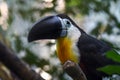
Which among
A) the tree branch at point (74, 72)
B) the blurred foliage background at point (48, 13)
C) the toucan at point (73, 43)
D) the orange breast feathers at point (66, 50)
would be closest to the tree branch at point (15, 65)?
the toucan at point (73, 43)

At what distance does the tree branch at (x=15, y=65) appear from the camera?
7.34ft

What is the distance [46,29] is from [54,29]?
0.30 ft

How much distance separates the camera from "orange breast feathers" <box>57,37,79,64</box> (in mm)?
2381

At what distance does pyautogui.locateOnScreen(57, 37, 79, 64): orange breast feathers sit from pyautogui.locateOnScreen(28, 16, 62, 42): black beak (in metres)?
0.06

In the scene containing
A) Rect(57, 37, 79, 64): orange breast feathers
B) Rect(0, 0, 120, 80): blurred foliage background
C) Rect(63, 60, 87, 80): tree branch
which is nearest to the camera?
Rect(63, 60, 87, 80): tree branch

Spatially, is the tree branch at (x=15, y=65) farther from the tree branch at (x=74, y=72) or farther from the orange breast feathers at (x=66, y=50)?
the tree branch at (x=74, y=72)

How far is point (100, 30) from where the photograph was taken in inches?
125

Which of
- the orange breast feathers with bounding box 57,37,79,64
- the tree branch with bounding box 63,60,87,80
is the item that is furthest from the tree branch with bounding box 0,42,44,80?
the tree branch with bounding box 63,60,87,80

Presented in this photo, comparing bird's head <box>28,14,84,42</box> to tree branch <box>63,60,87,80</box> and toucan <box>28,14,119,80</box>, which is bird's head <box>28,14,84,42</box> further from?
tree branch <box>63,60,87,80</box>

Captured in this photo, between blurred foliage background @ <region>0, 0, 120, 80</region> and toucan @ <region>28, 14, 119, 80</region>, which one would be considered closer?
toucan @ <region>28, 14, 119, 80</region>

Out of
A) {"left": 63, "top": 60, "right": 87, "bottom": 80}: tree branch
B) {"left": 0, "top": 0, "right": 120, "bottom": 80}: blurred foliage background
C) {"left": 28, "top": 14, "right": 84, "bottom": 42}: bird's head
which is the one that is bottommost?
{"left": 0, "top": 0, "right": 120, "bottom": 80}: blurred foliage background

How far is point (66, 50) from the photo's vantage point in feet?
8.02

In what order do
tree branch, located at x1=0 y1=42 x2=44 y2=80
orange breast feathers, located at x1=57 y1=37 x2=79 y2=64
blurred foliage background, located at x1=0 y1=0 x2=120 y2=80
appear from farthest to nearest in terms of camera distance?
blurred foliage background, located at x1=0 y1=0 x2=120 y2=80 < orange breast feathers, located at x1=57 y1=37 x2=79 y2=64 < tree branch, located at x1=0 y1=42 x2=44 y2=80

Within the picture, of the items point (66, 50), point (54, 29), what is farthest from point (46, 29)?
point (66, 50)
